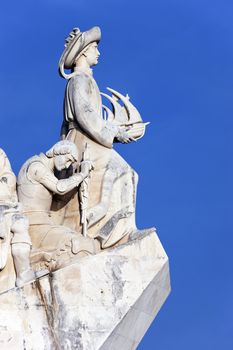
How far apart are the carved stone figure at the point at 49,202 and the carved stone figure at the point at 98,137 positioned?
44 centimetres

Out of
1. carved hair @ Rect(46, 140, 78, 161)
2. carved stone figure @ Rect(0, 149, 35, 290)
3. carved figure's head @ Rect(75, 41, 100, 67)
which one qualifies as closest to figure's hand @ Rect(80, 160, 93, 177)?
carved hair @ Rect(46, 140, 78, 161)

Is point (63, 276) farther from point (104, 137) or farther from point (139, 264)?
point (104, 137)

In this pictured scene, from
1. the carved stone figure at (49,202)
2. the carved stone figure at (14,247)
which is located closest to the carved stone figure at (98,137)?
the carved stone figure at (49,202)

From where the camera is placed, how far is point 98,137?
19.5 meters

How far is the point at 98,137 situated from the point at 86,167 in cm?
71

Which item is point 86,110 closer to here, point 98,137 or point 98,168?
point 98,137

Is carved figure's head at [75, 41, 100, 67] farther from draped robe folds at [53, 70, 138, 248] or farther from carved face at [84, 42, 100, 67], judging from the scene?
A: draped robe folds at [53, 70, 138, 248]

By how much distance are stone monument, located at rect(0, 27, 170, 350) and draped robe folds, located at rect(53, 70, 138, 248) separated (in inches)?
0.5

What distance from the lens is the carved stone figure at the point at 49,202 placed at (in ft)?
59.5

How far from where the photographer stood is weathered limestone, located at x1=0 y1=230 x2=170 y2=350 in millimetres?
17359

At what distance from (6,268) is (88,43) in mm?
3782

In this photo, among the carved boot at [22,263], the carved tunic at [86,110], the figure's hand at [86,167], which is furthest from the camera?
the carved tunic at [86,110]

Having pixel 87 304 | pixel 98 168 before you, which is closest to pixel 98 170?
pixel 98 168

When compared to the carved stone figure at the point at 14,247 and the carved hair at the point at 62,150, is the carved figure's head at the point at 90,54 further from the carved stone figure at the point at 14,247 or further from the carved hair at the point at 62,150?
the carved stone figure at the point at 14,247
